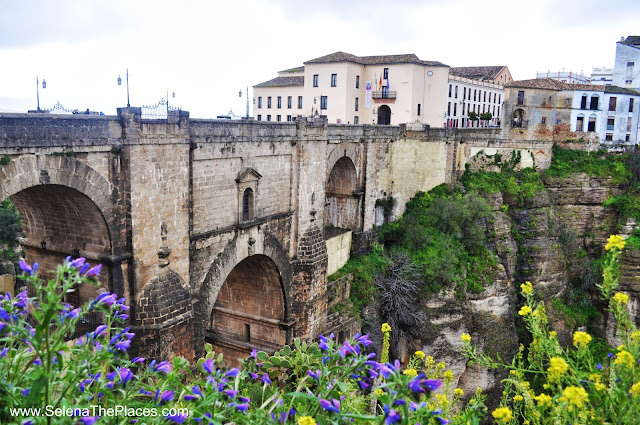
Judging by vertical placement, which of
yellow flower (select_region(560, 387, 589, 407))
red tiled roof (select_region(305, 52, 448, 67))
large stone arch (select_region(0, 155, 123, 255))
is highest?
red tiled roof (select_region(305, 52, 448, 67))

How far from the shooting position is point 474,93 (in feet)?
160

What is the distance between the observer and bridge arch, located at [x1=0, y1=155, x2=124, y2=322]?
11.5 metres

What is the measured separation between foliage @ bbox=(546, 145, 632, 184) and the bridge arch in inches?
1135

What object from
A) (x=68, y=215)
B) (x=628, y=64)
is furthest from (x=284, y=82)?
(x=68, y=215)

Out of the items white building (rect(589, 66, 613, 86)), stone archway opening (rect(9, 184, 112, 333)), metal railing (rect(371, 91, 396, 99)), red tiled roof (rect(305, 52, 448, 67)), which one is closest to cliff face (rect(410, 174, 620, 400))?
metal railing (rect(371, 91, 396, 99))

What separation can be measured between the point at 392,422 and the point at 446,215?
23771 millimetres

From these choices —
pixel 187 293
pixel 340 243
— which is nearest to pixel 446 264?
pixel 340 243

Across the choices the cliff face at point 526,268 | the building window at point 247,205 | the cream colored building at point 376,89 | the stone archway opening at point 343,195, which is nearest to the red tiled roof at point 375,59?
the cream colored building at point 376,89

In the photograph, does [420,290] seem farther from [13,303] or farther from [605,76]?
[605,76]

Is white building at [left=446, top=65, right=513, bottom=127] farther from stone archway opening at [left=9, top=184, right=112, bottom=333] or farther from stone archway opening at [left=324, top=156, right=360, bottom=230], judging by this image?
stone archway opening at [left=9, top=184, right=112, bottom=333]

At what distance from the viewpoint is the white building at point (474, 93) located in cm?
4481

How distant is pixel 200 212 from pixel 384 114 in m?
27.2

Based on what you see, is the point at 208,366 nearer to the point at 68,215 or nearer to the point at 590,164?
the point at 68,215

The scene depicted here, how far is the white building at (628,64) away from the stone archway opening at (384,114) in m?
17.0
